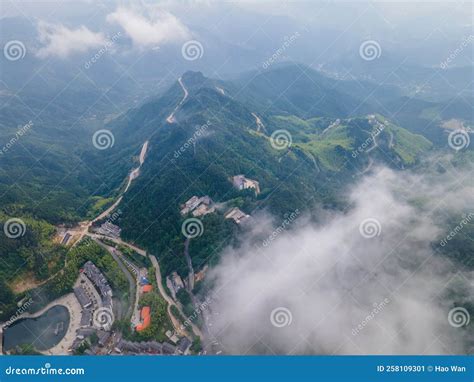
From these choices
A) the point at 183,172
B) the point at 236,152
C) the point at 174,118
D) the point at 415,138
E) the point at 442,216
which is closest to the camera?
the point at 442,216

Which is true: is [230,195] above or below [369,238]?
below

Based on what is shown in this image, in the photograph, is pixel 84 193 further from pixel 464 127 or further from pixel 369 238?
pixel 464 127

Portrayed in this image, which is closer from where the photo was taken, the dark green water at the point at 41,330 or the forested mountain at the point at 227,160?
the dark green water at the point at 41,330

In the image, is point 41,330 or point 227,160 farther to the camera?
point 227,160

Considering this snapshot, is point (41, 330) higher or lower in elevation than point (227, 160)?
lower

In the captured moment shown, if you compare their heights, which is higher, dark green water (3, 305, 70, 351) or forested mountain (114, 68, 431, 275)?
forested mountain (114, 68, 431, 275)

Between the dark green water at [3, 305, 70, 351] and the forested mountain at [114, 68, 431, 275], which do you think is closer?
the dark green water at [3, 305, 70, 351]

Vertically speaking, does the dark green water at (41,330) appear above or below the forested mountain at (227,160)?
below

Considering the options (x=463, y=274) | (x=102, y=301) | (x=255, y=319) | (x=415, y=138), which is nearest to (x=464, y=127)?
(x=415, y=138)
